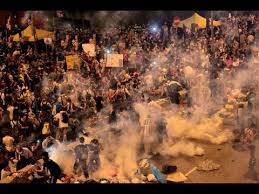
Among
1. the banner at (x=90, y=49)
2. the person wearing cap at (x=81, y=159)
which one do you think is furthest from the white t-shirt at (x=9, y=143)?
the banner at (x=90, y=49)

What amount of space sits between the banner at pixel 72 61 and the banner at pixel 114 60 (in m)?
0.44

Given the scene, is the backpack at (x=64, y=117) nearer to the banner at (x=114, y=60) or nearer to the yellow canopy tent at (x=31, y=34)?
the banner at (x=114, y=60)

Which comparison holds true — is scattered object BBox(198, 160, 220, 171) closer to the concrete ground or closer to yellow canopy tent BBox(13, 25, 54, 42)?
the concrete ground

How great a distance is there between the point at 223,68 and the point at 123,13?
1729 millimetres

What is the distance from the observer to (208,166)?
27.4 feet

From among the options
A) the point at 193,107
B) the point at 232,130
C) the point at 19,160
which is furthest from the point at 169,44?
the point at 19,160

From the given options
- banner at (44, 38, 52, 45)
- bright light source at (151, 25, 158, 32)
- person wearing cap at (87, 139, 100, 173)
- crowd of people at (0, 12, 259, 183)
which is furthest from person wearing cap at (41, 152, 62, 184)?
bright light source at (151, 25, 158, 32)

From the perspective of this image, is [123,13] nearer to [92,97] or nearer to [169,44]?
[169,44]

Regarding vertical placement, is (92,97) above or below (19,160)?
above

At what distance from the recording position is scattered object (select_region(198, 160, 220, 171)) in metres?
8.36

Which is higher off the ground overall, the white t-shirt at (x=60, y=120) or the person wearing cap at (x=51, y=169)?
the white t-shirt at (x=60, y=120)

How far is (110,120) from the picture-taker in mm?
8500

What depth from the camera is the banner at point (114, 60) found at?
8.46 meters

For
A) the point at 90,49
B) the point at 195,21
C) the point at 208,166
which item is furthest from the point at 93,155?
the point at 195,21
